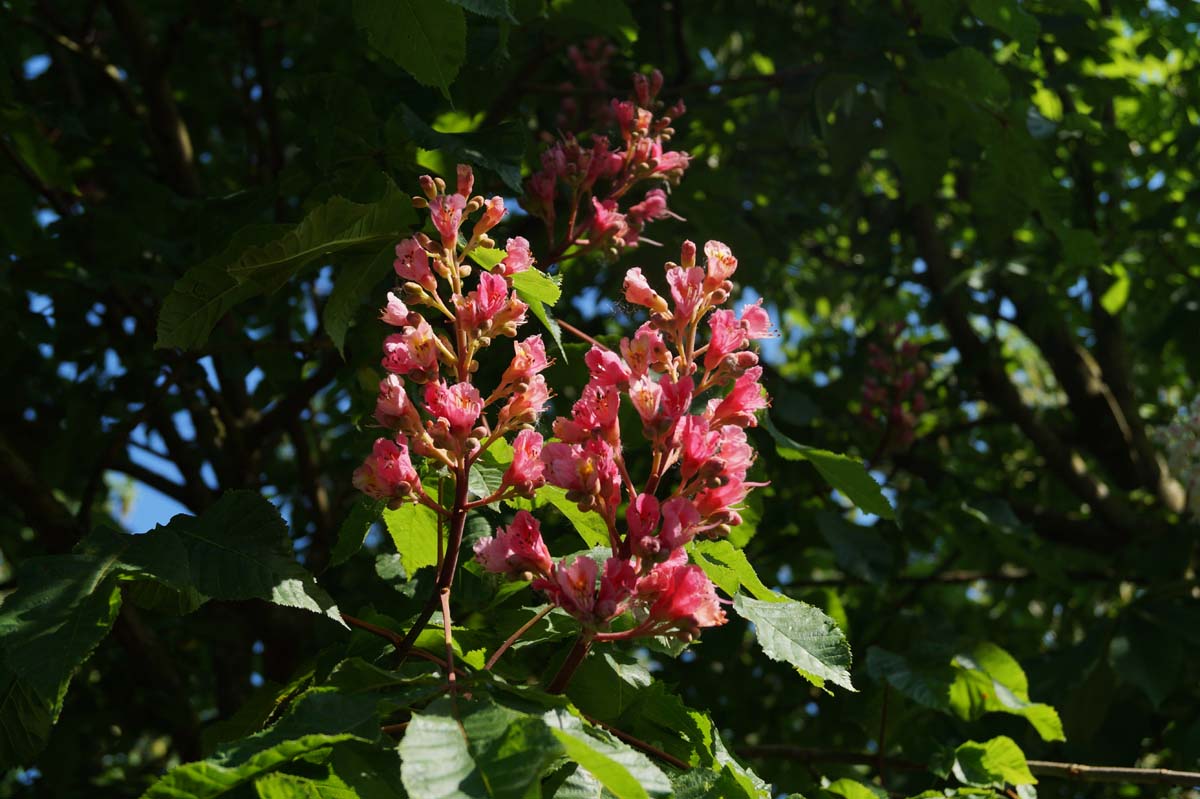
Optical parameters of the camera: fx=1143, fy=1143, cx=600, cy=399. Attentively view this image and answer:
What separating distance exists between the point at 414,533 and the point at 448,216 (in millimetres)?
535

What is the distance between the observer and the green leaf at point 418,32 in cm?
176

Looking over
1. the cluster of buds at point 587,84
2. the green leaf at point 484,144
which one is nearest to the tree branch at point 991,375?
the cluster of buds at point 587,84

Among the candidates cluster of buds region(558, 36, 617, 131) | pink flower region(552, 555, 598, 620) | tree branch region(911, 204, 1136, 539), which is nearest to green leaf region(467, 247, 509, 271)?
pink flower region(552, 555, 598, 620)

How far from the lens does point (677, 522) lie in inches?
55.5

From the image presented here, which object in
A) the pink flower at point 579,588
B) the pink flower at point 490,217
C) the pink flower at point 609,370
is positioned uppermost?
the pink flower at point 490,217

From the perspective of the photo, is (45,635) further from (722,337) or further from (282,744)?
(722,337)

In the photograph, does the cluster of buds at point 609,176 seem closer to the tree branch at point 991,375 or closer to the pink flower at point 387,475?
the pink flower at point 387,475

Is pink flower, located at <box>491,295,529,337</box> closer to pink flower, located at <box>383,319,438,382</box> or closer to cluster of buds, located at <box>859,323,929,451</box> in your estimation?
pink flower, located at <box>383,319,438,382</box>

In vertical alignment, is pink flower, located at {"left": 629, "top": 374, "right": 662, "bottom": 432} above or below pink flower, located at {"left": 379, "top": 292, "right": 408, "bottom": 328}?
below

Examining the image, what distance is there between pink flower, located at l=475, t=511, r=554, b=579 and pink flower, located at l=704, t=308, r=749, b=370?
0.35m

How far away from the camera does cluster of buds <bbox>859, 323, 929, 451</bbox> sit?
4.04m

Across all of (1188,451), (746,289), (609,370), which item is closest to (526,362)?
(609,370)

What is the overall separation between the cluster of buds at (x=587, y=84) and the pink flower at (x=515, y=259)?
1.54 metres

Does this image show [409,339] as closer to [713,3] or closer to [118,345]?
[118,345]
